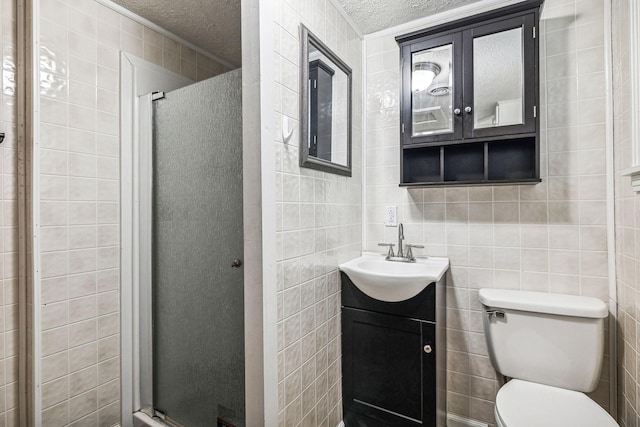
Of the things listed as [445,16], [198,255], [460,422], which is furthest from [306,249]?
[445,16]

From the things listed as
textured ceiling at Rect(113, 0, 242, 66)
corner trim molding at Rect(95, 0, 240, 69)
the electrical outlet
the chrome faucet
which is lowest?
the chrome faucet

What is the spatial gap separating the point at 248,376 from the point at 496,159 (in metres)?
1.58

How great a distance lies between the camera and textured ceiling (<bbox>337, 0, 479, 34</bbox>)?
65.6 inches

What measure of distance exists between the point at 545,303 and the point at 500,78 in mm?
1079

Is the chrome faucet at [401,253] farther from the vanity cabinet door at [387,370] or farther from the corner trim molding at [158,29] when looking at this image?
the corner trim molding at [158,29]

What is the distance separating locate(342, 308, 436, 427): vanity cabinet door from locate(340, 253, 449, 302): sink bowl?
13 centimetres

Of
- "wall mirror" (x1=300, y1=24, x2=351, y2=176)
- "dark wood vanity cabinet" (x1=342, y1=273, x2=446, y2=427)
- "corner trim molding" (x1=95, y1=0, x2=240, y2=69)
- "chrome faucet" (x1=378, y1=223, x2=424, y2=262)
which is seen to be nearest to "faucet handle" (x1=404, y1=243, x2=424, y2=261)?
"chrome faucet" (x1=378, y1=223, x2=424, y2=262)

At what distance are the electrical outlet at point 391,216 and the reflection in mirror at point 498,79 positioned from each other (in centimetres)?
63

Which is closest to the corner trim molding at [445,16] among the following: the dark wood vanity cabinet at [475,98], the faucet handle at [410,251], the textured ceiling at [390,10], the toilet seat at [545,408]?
the textured ceiling at [390,10]

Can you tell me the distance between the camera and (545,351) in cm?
137

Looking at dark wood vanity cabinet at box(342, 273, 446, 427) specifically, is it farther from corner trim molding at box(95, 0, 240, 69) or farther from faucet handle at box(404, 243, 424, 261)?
corner trim molding at box(95, 0, 240, 69)

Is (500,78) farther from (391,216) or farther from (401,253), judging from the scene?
(401,253)

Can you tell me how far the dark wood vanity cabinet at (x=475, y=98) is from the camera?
1456mm

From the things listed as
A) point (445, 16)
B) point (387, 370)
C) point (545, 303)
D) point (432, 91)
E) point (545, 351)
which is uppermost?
point (445, 16)
